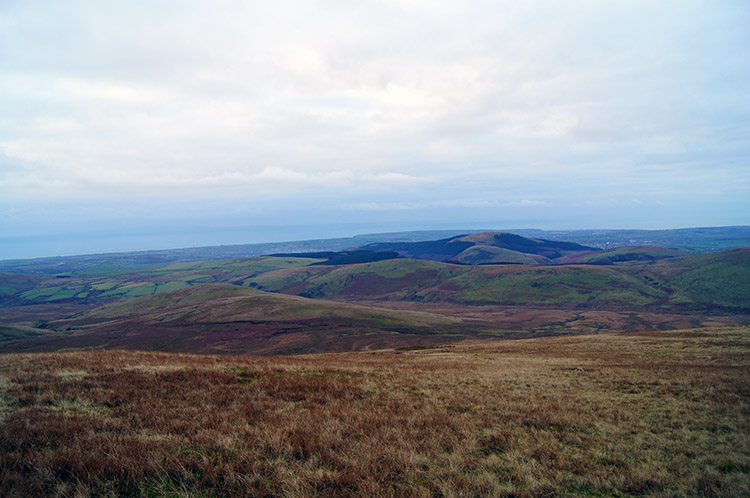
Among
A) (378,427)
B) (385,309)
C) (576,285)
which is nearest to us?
(378,427)

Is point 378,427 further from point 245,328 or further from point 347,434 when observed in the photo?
point 245,328

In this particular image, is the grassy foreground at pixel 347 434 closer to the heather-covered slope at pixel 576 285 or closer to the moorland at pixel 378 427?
the moorland at pixel 378 427

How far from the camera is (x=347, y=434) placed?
30.5ft

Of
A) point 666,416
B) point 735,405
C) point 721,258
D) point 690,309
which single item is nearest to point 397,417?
point 666,416

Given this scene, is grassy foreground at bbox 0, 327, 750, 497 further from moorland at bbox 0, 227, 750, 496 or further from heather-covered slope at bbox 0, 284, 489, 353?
A: heather-covered slope at bbox 0, 284, 489, 353

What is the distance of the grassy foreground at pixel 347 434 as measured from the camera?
6504 millimetres

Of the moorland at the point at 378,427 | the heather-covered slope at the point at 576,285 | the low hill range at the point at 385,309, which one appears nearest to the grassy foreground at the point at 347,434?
the moorland at the point at 378,427

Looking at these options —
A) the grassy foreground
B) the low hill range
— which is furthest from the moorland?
the low hill range

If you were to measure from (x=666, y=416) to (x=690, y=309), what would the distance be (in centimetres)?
15187

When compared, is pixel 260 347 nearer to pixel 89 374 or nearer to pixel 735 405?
pixel 89 374

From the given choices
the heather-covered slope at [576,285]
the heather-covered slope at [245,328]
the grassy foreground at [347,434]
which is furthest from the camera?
the heather-covered slope at [576,285]

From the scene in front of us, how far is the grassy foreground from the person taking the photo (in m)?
6.50

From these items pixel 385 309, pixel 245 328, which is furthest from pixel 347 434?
pixel 385 309

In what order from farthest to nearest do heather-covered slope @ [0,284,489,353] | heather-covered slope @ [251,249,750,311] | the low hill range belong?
heather-covered slope @ [251,249,750,311], the low hill range, heather-covered slope @ [0,284,489,353]
